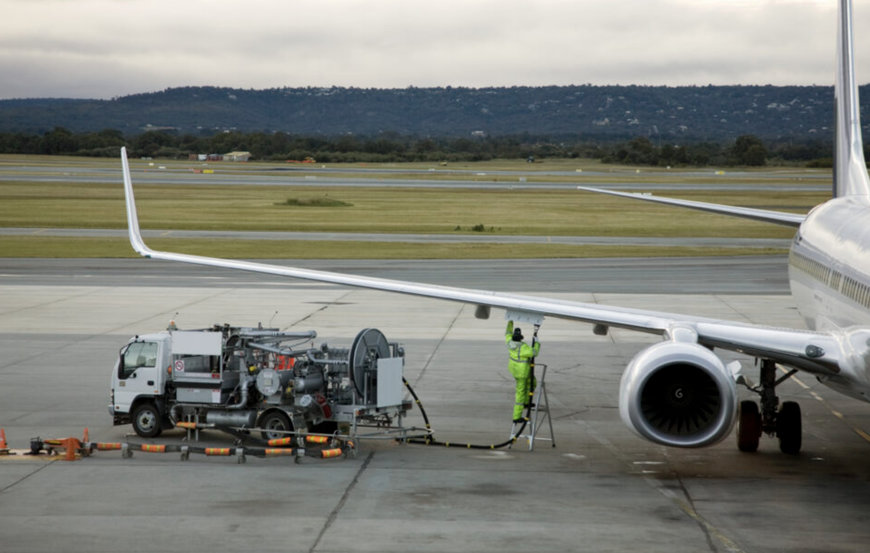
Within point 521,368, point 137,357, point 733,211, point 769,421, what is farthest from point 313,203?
point 769,421

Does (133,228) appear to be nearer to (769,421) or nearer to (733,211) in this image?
(733,211)

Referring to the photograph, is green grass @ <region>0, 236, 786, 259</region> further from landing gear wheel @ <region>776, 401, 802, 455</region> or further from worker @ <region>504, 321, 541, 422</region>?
landing gear wheel @ <region>776, 401, 802, 455</region>

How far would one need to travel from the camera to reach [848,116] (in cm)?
2341

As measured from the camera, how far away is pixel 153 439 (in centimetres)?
1998

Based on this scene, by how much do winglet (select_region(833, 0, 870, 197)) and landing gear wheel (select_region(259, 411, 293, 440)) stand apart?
1293 cm

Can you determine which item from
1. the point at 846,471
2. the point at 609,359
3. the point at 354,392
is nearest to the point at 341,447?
the point at 354,392

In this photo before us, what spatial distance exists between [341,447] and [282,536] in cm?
515

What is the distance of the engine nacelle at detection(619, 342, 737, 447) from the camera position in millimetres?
14531

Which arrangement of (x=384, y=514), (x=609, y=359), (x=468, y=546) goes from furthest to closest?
(x=609, y=359), (x=384, y=514), (x=468, y=546)

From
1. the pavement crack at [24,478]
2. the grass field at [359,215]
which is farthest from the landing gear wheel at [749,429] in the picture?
the grass field at [359,215]

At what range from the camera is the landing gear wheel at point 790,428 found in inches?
753

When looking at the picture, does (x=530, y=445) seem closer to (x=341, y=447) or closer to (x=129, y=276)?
(x=341, y=447)

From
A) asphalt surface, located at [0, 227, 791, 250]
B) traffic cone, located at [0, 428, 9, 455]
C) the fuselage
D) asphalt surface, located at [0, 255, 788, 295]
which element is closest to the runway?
traffic cone, located at [0, 428, 9, 455]

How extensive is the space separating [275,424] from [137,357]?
316cm
